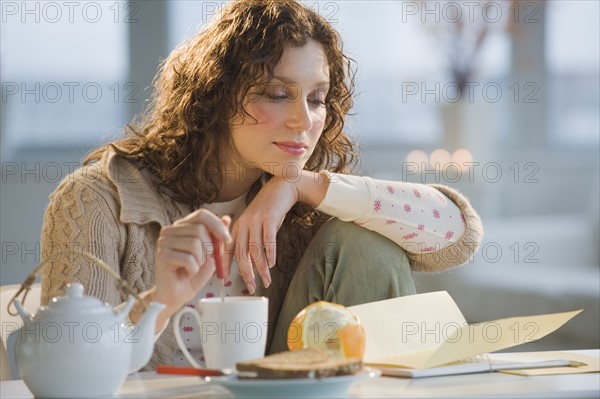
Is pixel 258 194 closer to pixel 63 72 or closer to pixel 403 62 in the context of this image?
pixel 63 72

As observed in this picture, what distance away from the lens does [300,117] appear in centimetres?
161

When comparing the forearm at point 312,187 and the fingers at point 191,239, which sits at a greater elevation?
the forearm at point 312,187

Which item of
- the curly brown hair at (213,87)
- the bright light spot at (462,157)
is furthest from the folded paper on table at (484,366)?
the bright light spot at (462,157)

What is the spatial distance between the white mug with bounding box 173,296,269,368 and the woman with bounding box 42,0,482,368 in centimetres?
30

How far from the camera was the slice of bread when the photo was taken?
3.37ft

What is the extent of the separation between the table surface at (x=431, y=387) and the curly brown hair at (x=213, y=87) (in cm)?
55

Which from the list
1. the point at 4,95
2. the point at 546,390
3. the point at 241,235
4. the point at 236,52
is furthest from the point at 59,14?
the point at 546,390

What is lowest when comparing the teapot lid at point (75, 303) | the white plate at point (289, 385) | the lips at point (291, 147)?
the white plate at point (289, 385)

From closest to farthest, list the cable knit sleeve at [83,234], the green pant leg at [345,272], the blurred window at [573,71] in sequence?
1. the cable knit sleeve at [83,234]
2. the green pant leg at [345,272]
3. the blurred window at [573,71]

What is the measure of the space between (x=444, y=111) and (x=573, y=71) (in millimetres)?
931

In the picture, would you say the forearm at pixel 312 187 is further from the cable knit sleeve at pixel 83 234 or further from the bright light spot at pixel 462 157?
the bright light spot at pixel 462 157

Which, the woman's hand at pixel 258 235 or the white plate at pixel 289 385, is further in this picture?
the woman's hand at pixel 258 235

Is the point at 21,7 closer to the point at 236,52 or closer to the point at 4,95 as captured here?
the point at 4,95

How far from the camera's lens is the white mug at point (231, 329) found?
45.8 inches
